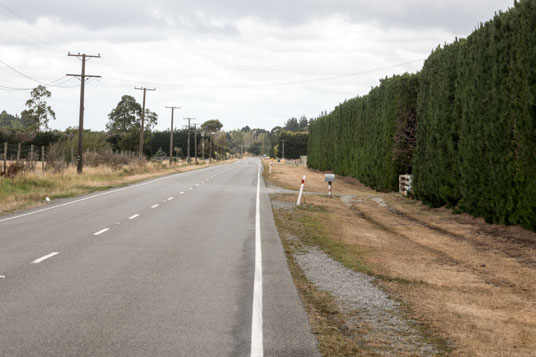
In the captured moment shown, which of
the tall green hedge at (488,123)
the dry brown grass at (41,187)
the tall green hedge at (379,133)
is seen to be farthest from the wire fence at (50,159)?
the tall green hedge at (488,123)

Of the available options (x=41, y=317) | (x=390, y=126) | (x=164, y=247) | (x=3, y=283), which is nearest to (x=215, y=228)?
(x=164, y=247)

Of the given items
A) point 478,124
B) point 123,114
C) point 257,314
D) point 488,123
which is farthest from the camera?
point 123,114

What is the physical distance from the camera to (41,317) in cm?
652

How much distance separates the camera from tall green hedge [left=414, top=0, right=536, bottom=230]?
48.3 feet

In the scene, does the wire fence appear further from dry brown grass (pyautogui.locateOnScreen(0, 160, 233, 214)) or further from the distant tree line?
the distant tree line

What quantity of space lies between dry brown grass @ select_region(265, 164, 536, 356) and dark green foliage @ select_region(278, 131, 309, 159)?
488 feet

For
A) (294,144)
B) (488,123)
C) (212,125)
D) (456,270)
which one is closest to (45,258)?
(456,270)

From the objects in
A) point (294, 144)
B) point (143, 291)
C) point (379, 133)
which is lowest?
point (143, 291)

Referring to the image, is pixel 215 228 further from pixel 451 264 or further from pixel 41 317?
pixel 41 317

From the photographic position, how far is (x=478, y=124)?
1777 cm

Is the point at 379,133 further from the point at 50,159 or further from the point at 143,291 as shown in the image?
the point at 143,291

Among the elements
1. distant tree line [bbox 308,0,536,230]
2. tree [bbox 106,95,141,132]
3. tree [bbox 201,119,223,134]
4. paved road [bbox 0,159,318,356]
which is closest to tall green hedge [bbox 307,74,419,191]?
distant tree line [bbox 308,0,536,230]


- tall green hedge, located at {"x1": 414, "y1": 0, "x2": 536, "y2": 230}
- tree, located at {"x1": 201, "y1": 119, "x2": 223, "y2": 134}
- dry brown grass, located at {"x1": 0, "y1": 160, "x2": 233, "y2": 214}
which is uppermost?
tree, located at {"x1": 201, "y1": 119, "x2": 223, "y2": 134}

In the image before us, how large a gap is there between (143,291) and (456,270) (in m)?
5.59
